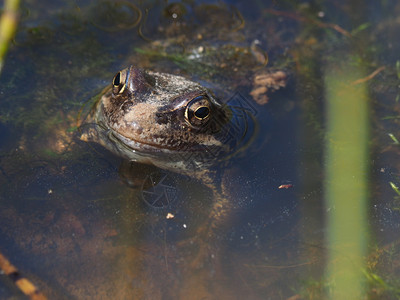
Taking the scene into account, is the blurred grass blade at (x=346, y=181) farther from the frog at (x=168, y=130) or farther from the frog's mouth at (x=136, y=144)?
the frog's mouth at (x=136, y=144)

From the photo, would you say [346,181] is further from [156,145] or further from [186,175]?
[156,145]

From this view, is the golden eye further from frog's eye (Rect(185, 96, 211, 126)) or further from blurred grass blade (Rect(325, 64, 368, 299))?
blurred grass blade (Rect(325, 64, 368, 299))

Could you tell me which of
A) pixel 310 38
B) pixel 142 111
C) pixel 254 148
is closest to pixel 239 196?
pixel 254 148

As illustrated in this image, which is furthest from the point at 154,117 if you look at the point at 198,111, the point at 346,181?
the point at 346,181

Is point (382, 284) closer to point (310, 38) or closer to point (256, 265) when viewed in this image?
point (256, 265)

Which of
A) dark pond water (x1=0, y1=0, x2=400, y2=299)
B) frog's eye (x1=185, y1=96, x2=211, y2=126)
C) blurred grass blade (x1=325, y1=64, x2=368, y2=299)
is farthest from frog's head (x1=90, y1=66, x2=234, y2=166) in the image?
blurred grass blade (x1=325, y1=64, x2=368, y2=299)
